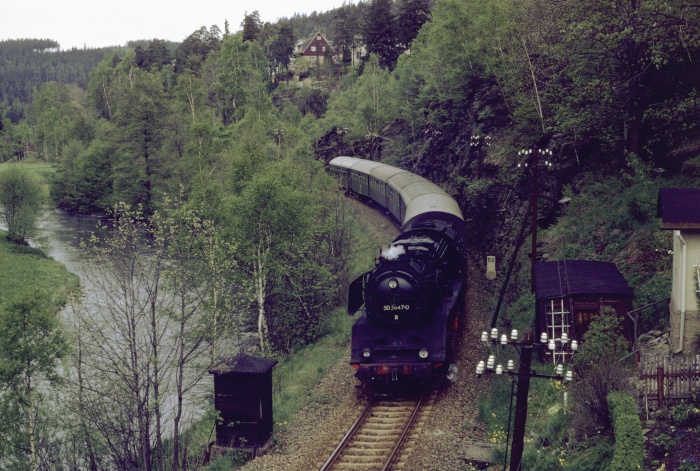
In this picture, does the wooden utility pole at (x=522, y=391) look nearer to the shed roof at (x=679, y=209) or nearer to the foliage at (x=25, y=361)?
the shed roof at (x=679, y=209)

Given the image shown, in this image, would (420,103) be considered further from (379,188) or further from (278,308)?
(278,308)

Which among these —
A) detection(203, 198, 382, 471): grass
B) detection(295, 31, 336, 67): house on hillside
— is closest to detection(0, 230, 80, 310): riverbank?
detection(203, 198, 382, 471): grass

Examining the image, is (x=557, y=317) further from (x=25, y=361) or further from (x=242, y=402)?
(x=25, y=361)

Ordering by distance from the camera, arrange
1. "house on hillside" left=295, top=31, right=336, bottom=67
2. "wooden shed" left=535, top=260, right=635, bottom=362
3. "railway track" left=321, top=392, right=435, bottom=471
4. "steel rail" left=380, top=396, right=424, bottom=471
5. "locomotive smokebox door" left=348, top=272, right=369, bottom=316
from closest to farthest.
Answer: "steel rail" left=380, top=396, right=424, bottom=471 < "railway track" left=321, top=392, right=435, bottom=471 < "wooden shed" left=535, top=260, right=635, bottom=362 < "locomotive smokebox door" left=348, top=272, right=369, bottom=316 < "house on hillside" left=295, top=31, right=336, bottom=67

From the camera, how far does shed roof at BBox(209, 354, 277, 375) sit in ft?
62.8

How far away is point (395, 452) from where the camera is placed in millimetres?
17484

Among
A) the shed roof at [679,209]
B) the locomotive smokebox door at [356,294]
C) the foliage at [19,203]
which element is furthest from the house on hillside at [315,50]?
the shed roof at [679,209]

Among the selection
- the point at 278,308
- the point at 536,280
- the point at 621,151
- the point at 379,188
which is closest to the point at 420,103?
the point at 379,188

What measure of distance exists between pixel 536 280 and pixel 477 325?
17.4ft

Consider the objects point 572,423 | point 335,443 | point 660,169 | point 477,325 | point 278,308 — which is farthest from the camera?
point 278,308

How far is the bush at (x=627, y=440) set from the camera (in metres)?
13.0

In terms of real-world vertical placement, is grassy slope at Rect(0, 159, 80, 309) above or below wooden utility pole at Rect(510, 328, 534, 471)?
above

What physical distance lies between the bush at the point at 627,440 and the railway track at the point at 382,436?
5.41 metres

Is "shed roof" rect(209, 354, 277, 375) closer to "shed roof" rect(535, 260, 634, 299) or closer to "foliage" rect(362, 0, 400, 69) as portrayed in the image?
"shed roof" rect(535, 260, 634, 299)
